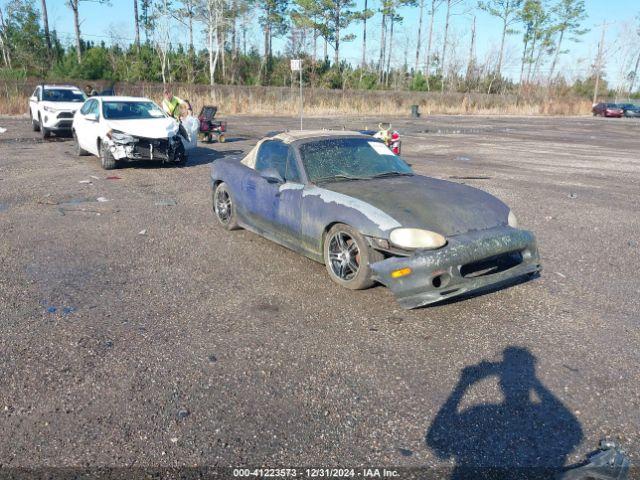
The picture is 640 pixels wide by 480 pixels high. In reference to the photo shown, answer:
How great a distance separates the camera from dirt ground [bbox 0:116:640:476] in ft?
9.03

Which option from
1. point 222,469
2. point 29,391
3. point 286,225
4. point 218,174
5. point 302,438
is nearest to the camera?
point 222,469

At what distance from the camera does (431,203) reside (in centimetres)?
468

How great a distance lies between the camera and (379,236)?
4.35 m

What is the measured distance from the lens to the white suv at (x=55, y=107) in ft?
57.2

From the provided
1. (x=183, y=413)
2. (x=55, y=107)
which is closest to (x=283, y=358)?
(x=183, y=413)

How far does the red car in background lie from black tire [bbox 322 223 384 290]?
55.9 meters

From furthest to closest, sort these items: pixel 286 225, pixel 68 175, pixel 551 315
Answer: pixel 68 175 → pixel 286 225 → pixel 551 315

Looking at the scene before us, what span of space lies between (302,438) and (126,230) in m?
4.97

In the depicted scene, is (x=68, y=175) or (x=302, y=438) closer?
(x=302, y=438)

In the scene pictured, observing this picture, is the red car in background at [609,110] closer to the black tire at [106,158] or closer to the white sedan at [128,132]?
the white sedan at [128,132]

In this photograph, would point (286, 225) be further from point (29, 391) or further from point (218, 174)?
point (29, 391)

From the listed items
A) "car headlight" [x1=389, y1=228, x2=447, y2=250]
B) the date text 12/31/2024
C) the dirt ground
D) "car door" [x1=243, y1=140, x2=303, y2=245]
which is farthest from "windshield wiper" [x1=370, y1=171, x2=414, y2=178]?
the date text 12/31/2024

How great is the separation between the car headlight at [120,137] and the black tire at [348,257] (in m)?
7.80

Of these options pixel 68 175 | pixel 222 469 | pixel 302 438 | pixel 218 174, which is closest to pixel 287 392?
pixel 302 438
